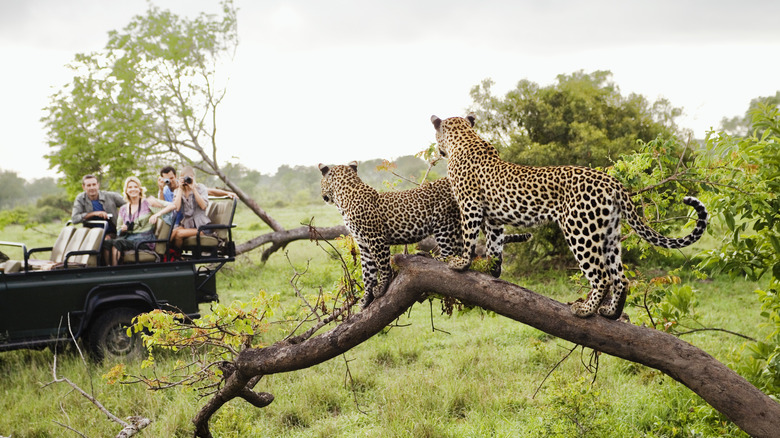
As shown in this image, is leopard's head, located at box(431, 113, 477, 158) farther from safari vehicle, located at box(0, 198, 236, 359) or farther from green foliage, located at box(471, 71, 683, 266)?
green foliage, located at box(471, 71, 683, 266)

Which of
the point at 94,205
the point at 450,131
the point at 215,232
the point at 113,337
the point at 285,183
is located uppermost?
the point at 285,183

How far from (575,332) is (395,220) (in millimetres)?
1272

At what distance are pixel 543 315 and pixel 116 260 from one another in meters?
5.92

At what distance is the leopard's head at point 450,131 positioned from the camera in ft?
12.3

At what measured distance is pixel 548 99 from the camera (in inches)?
476

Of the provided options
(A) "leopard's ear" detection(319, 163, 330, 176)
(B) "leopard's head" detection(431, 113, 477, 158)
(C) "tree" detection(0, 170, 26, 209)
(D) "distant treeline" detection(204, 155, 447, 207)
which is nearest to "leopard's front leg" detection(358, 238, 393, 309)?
(A) "leopard's ear" detection(319, 163, 330, 176)

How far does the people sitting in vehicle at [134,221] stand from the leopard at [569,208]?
5.29 m

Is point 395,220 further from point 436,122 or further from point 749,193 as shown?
point 749,193

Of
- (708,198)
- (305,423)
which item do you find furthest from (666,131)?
(305,423)

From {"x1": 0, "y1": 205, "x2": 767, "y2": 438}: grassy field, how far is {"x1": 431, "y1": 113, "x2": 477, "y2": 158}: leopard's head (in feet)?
5.23

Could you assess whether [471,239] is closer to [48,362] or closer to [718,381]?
[718,381]

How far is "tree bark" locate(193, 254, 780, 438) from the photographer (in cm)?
342

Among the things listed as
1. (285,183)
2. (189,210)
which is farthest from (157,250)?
(285,183)

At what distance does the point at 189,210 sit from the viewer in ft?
26.3
